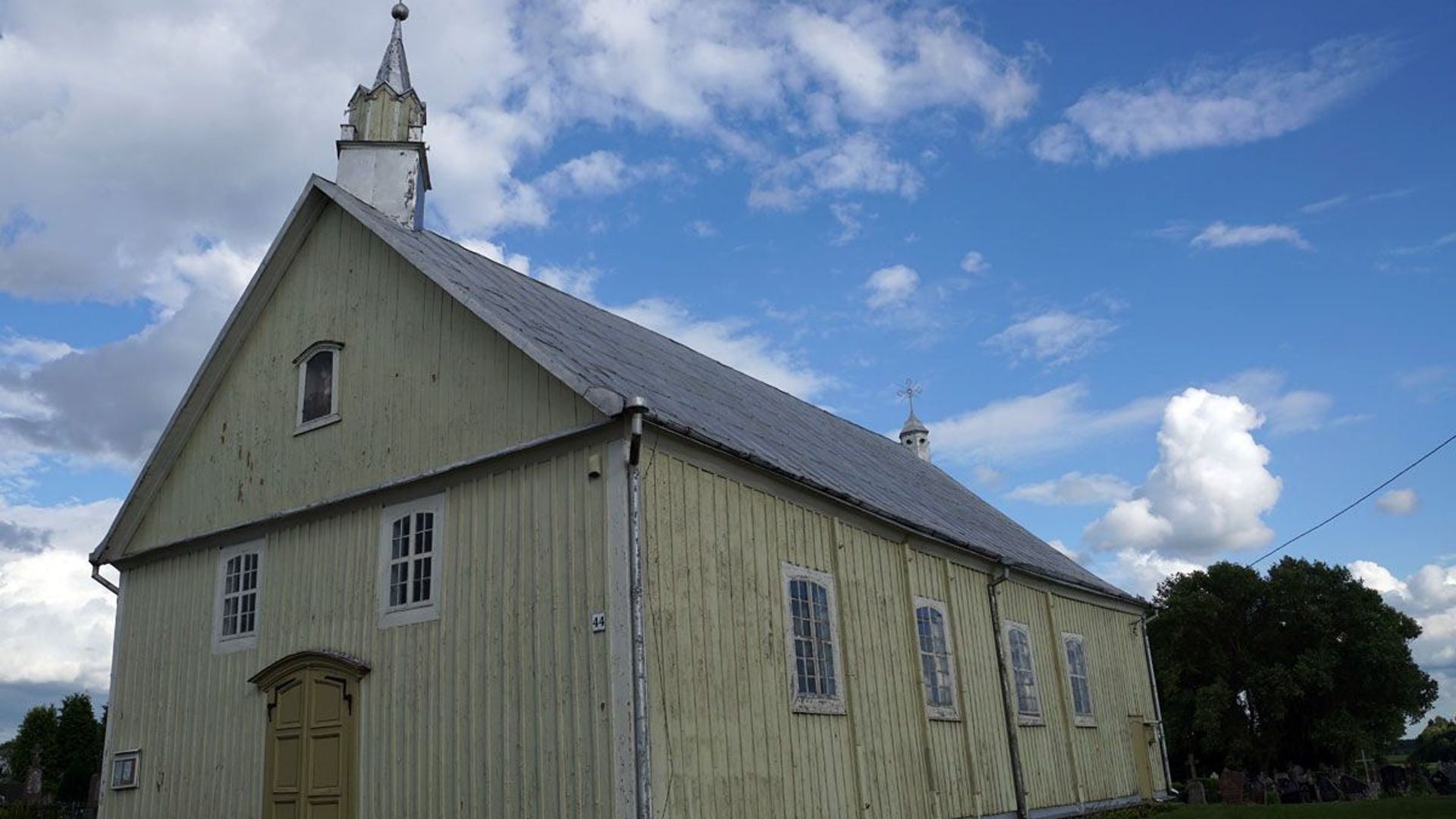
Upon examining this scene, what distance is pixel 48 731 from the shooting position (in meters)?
49.5

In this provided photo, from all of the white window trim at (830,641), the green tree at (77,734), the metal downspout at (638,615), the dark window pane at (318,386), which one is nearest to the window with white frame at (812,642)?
the white window trim at (830,641)

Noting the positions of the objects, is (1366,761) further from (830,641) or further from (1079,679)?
(830,641)

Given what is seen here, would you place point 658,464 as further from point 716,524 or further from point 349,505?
point 349,505

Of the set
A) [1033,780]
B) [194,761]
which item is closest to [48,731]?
[194,761]

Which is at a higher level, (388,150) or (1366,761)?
(388,150)

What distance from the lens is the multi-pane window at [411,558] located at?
1252 centimetres

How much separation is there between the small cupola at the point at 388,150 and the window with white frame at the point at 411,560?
5512 millimetres

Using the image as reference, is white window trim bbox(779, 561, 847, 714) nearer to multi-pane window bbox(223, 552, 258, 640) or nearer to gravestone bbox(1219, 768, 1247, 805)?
multi-pane window bbox(223, 552, 258, 640)

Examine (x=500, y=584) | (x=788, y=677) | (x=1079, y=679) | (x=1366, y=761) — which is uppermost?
(x=500, y=584)

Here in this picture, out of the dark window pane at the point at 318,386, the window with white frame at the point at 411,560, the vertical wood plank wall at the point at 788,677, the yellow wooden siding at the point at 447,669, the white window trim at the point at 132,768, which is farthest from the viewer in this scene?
the white window trim at the point at 132,768

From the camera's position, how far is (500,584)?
11.7m

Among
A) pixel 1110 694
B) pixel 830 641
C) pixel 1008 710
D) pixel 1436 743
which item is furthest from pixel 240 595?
pixel 1436 743

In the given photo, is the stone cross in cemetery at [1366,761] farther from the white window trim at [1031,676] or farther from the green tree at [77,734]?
the green tree at [77,734]

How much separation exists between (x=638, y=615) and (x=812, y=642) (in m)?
3.27
